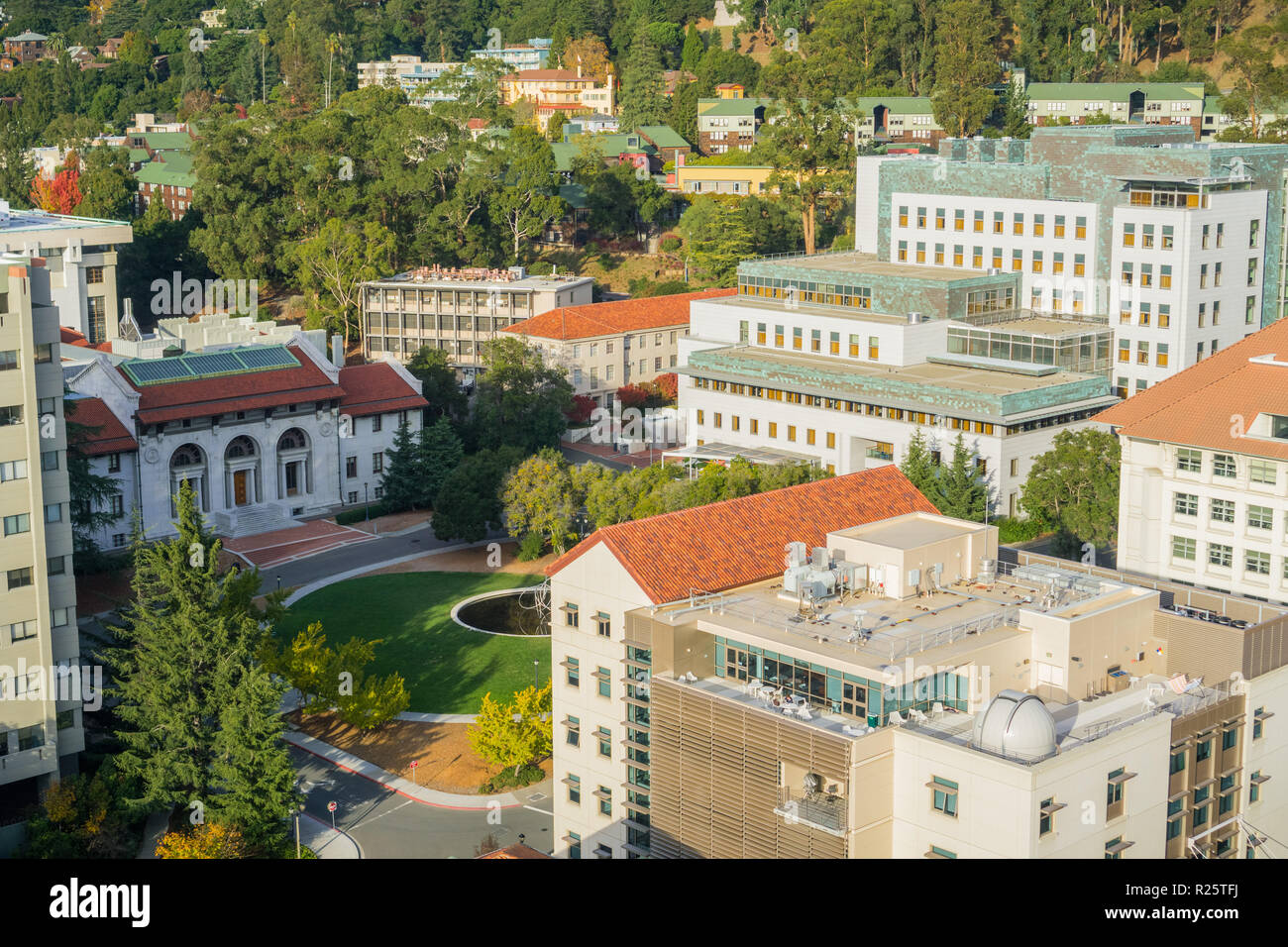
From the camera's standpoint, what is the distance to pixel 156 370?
267ft

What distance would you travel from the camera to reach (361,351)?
371ft

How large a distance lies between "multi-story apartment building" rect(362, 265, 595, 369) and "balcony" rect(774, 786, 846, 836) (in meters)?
70.9

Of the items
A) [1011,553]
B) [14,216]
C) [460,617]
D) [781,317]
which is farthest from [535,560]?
[14,216]

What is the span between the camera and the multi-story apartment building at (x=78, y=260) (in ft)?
338

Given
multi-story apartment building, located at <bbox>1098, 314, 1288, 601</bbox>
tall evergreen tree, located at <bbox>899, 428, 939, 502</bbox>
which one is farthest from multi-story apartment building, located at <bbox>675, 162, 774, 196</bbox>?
multi-story apartment building, located at <bbox>1098, 314, 1288, 601</bbox>

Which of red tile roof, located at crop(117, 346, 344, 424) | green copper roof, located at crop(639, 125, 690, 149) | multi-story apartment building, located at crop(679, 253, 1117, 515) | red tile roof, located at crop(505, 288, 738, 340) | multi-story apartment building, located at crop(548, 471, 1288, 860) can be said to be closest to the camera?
multi-story apartment building, located at crop(548, 471, 1288, 860)

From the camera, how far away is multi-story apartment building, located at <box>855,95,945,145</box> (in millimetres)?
154000

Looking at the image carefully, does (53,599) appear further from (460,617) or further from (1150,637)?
(1150,637)

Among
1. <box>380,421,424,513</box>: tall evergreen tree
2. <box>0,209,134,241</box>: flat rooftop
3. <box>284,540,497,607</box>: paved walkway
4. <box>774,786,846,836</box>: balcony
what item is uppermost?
<box>0,209,134,241</box>: flat rooftop

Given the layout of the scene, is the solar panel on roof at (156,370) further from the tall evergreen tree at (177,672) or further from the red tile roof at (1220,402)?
the red tile roof at (1220,402)

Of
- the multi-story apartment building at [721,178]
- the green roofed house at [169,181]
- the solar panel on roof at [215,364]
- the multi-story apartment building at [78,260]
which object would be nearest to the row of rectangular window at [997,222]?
the solar panel on roof at [215,364]

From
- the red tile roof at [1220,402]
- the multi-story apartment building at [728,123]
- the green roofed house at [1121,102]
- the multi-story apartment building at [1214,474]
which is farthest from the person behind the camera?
the multi-story apartment building at [728,123]

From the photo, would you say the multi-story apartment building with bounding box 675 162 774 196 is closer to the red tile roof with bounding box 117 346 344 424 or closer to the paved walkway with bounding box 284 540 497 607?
the red tile roof with bounding box 117 346 344 424

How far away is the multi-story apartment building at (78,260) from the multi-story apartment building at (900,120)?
7428 cm
